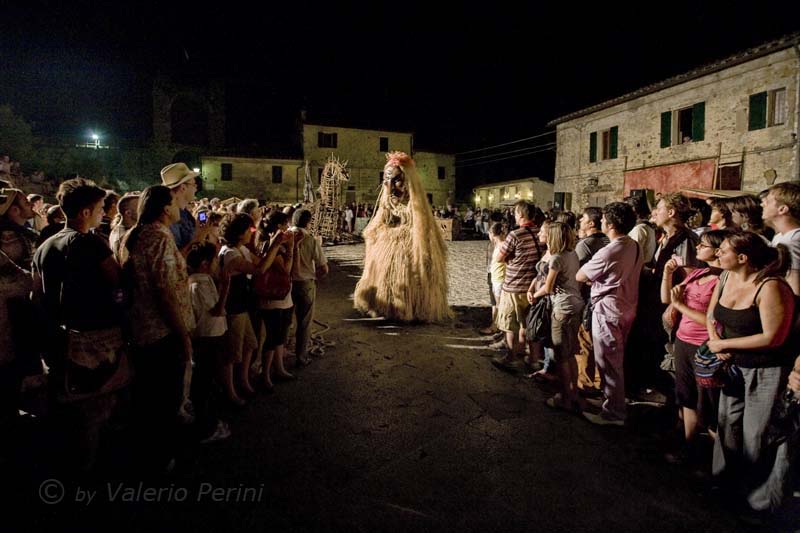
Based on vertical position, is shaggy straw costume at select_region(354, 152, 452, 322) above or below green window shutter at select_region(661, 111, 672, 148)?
below

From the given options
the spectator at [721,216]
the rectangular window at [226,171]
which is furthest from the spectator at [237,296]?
the rectangular window at [226,171]

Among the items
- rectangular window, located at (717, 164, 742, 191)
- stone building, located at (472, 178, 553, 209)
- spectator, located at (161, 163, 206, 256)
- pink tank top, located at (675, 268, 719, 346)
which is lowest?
pink tank top, located at (675, 268, 719, 346)

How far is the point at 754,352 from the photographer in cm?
250

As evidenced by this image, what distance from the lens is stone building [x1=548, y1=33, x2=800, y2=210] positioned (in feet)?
47.8

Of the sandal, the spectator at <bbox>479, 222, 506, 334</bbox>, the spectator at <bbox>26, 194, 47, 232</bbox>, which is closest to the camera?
the sandal

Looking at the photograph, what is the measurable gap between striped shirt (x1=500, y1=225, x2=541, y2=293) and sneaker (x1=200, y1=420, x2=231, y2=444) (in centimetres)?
316

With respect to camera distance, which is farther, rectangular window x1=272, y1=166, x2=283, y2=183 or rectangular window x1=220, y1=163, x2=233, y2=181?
rectangular window x1=272, y1=166, x2=283, y2=183

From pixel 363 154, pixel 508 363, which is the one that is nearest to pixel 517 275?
pixel 508 363

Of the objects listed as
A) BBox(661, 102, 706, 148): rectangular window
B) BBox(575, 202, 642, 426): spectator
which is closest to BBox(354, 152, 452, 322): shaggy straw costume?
BBox(575, 202, 642, 426): spectator

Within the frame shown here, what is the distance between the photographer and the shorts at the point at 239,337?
3764mm

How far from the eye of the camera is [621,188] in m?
21.2

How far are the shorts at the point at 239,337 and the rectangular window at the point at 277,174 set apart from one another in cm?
3314

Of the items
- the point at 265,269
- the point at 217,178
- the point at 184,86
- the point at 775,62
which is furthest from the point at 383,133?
the point at 265,269

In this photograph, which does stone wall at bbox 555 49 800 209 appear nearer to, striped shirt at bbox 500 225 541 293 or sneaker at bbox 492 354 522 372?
striped shirt at bbox 500 225 541 293
